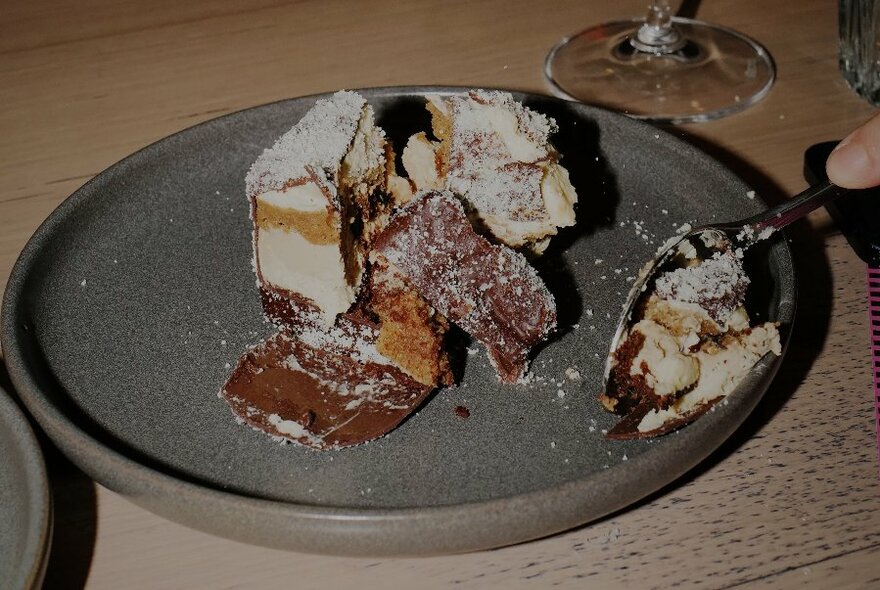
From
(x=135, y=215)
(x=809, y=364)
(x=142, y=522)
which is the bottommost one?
(x=809, y=364)

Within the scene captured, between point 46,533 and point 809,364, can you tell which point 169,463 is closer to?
point 46,533

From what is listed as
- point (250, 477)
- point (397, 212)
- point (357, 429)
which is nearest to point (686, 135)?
point (397, 212)

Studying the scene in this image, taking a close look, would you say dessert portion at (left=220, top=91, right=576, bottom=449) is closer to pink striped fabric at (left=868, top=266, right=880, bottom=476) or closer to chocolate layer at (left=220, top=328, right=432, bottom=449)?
chocolate layer at (left=220, top=328, right=432, bottom=449)

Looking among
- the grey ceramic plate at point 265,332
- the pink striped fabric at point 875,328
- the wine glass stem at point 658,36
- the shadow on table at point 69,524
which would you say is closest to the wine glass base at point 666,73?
the wine glass stem at point 658,36

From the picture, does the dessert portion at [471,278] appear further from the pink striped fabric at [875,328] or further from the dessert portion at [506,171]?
the pink striped fabric at [875,328]

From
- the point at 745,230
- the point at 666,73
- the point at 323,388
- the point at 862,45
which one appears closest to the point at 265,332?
the point at 323,388

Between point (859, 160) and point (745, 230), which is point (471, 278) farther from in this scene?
point (859, 160)

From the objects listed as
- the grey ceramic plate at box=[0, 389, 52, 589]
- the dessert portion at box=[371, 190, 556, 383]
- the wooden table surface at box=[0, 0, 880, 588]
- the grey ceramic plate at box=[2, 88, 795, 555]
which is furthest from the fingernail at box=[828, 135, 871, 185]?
the grey ceramic plate at box=[0, 389, 52, 589]
